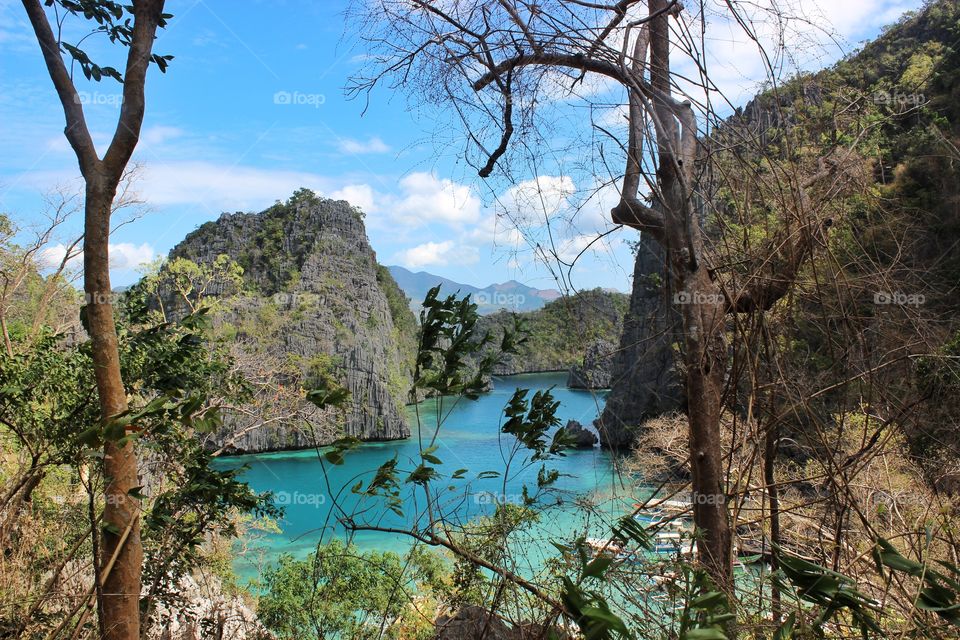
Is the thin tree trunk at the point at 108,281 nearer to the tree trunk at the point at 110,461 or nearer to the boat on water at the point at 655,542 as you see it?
the tree trunk at the point at 110,461

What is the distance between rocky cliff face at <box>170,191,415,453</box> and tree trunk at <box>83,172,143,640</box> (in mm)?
22414

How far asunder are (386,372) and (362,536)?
1555 cm

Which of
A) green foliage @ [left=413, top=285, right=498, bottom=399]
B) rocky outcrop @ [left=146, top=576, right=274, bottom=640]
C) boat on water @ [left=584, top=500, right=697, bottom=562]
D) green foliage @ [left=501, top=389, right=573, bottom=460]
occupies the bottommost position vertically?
rocky outcrop @ [left=146, top=576, right=274, bottom=640]

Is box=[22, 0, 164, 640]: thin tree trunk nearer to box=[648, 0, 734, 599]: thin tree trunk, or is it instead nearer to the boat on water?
the boat on water

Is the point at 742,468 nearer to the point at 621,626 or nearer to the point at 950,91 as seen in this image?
the point at 621,626

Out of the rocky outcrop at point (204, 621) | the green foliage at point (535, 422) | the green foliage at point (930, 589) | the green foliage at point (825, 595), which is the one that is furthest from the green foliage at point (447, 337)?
the rocky outcrop at point (204, 621)

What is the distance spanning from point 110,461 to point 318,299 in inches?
1193

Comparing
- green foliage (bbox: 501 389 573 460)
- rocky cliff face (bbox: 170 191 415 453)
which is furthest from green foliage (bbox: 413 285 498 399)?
rocky cliff face (bbox: 170 191 415 453)

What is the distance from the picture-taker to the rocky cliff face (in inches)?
1067

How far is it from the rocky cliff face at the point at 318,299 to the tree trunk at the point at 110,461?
73.5 feet

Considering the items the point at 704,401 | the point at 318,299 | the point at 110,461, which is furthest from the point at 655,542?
the point at 318,299

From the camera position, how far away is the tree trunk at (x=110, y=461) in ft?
5.33

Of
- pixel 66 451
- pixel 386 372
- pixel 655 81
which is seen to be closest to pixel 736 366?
pixel 655 81

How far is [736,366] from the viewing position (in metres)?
1.41
